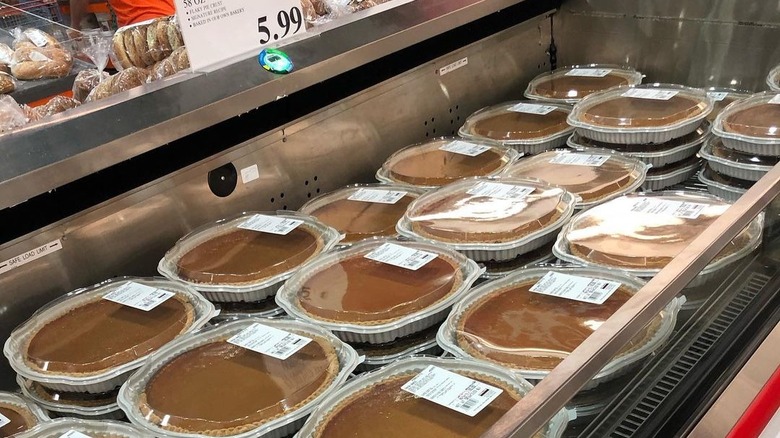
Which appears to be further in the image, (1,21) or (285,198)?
(1,21)

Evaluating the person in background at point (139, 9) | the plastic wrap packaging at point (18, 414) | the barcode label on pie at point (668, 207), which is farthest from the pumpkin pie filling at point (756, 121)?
the person in background at point (139, 9)

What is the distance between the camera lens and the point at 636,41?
251 centimetres

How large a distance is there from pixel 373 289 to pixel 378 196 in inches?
18.1

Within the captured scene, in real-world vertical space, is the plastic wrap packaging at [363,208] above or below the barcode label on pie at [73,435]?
above

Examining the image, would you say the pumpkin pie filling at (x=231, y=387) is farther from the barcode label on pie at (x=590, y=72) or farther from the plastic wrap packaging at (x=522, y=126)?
the barcode label on pie at (x=590, y=72)

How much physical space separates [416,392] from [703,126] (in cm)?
132

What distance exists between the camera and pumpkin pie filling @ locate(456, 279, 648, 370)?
1.28 metres

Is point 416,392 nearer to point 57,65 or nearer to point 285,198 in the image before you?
point 285,198

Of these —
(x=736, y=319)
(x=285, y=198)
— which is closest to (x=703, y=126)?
(x=736, y=319)

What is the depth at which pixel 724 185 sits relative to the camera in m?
1.81

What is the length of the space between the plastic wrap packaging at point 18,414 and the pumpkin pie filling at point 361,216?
744 mm

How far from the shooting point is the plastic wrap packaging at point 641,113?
1.96m

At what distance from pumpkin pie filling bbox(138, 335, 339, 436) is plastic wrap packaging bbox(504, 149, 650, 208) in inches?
31.8

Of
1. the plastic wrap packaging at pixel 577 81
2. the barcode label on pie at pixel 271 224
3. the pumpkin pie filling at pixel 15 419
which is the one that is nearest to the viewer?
the pumpkin pie filling at pixel 15 419
